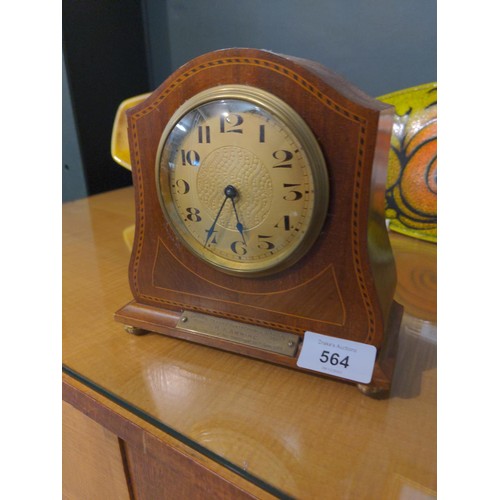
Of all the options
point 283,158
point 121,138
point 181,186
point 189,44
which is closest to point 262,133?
point 283,158

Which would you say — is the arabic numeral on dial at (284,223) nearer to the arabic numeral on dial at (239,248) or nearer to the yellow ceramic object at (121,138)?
the arabic numeral on dial at (239,248)

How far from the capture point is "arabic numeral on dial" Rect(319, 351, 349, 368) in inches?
23.5

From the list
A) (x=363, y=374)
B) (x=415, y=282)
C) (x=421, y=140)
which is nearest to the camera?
(x=363, y=374)

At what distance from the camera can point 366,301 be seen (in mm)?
580

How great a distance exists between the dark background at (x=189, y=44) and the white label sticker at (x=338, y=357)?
981 mm

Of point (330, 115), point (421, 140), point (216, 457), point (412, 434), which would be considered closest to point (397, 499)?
point (412, 434)

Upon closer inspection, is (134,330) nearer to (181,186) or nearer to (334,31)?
(181,186)

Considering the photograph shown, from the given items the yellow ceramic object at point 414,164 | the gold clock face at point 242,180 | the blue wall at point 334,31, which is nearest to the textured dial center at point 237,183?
the gold clock face at point 242,180

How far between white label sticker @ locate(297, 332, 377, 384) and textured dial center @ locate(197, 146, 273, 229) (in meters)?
0.21

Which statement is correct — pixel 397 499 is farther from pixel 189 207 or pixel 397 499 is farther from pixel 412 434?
pixel 189 207

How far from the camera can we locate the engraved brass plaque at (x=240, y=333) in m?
0.64

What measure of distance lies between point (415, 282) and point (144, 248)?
61 cm

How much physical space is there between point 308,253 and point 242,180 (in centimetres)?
15

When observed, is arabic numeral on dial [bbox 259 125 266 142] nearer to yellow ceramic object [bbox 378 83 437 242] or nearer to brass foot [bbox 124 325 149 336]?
brass foot [bbox 124 325 149 336]
